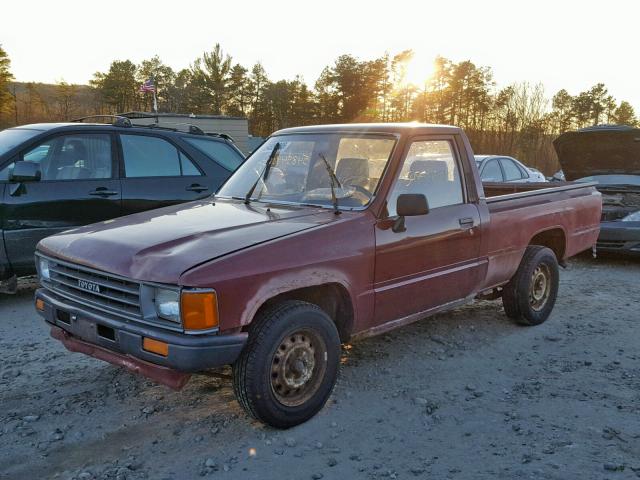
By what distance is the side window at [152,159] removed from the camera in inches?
259

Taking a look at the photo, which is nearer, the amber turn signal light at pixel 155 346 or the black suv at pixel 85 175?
the amber turn signal light at pixel 155 346

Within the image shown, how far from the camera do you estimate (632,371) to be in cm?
445

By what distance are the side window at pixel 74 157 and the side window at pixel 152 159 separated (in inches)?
8.7

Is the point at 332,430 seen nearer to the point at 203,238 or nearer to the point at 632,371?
the point at 203,238

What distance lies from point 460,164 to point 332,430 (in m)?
2.43

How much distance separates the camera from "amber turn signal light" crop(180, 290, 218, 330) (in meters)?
2.90

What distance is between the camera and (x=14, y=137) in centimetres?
609

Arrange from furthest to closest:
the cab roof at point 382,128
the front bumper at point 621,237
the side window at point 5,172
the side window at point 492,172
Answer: the side window at point 492,172 < the front bumper at point 621,237 < the side window at point 5,172 < the cab roof at point 382,128

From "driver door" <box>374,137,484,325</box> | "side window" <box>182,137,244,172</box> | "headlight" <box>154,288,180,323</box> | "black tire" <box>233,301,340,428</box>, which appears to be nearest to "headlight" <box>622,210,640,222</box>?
"driver door" <box>374,137,484,325</box>

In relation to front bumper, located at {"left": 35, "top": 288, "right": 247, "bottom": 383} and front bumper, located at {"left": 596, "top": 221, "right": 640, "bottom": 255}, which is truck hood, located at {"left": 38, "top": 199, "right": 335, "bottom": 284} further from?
front bumper, located at {"left": 596, "top": 221, "right": 640, "bottom": 255}

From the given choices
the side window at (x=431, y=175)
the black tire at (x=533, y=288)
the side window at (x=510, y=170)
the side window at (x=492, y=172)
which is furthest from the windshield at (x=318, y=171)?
the side window at (x=510, y=170)

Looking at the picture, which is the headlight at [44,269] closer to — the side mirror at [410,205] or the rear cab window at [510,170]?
the side mirror at [410,205]

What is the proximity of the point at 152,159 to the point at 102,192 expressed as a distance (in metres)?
0.79

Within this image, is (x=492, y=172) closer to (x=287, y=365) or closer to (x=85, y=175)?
(x=85, y=175)
